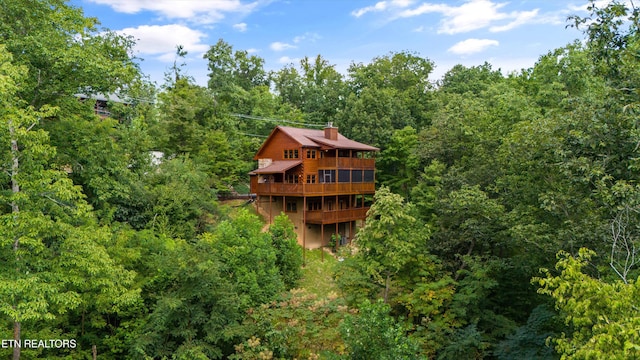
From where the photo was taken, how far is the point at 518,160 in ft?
44.1

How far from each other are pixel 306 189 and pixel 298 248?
18.4ft

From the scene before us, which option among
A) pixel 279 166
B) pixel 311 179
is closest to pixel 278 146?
pixel 279 166

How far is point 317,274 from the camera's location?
72.1 feet

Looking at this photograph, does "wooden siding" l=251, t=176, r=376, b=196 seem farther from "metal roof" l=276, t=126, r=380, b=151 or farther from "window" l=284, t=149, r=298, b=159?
"metal roof" l=276, t=126, r=380, b=151

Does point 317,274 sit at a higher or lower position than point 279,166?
lower

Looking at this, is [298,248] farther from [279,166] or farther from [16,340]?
[16,340]

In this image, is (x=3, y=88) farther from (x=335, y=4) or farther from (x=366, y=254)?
(x=335, y=4)

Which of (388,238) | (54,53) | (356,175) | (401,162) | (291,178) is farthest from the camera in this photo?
(401,162)

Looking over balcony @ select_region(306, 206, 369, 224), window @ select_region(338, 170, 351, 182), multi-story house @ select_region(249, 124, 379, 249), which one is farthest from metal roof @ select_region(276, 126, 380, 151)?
balcony @ select_region(306, 206, 369, 224)

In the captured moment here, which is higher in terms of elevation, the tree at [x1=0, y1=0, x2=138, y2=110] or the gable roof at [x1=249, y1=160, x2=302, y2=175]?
the tree at [x1=0, y1=0, x2=138, y2=110]

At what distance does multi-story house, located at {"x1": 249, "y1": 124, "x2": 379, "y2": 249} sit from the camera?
25.4m

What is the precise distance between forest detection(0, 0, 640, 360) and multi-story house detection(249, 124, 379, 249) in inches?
170

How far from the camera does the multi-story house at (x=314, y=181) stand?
83.2 feet

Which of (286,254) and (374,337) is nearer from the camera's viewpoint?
(374,337)
